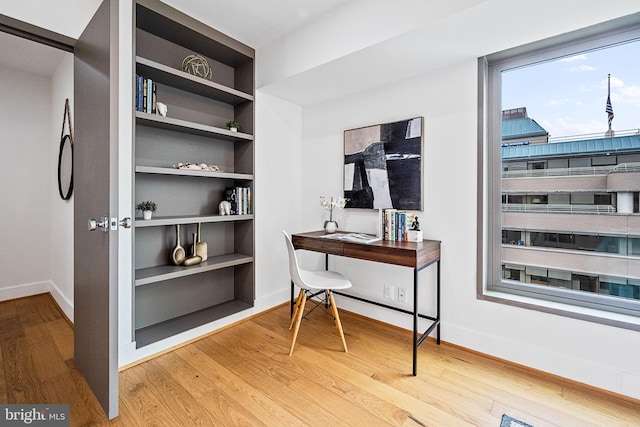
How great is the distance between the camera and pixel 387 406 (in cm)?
162

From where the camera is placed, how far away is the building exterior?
1.75 metres

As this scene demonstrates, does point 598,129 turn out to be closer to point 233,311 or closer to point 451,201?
point 451,201

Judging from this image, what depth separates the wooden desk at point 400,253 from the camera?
1927mm

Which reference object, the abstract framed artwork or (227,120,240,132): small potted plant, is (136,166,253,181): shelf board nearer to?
(227,120,240,132): small potted plant

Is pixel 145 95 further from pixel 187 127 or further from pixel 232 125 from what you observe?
pixel 232 125

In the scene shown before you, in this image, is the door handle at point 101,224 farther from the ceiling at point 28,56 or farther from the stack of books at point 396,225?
the ceiling at point 28,56

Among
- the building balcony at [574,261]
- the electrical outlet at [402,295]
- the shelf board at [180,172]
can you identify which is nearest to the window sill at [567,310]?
the building balcony at [574,261]

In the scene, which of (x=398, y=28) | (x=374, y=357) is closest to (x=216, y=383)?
(x=374, y=357)

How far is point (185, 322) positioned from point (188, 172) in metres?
1.21

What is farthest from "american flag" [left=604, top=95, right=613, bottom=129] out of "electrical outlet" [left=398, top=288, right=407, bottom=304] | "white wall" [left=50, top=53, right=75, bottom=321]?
"white wall" [left=50, top=53, right=75, bottom=321]

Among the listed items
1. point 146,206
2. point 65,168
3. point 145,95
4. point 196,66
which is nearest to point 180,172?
point 146,206

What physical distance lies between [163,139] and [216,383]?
1.83 m

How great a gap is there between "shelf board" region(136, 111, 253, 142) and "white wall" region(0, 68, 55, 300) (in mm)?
2088

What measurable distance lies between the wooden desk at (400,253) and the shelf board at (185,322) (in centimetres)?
88
